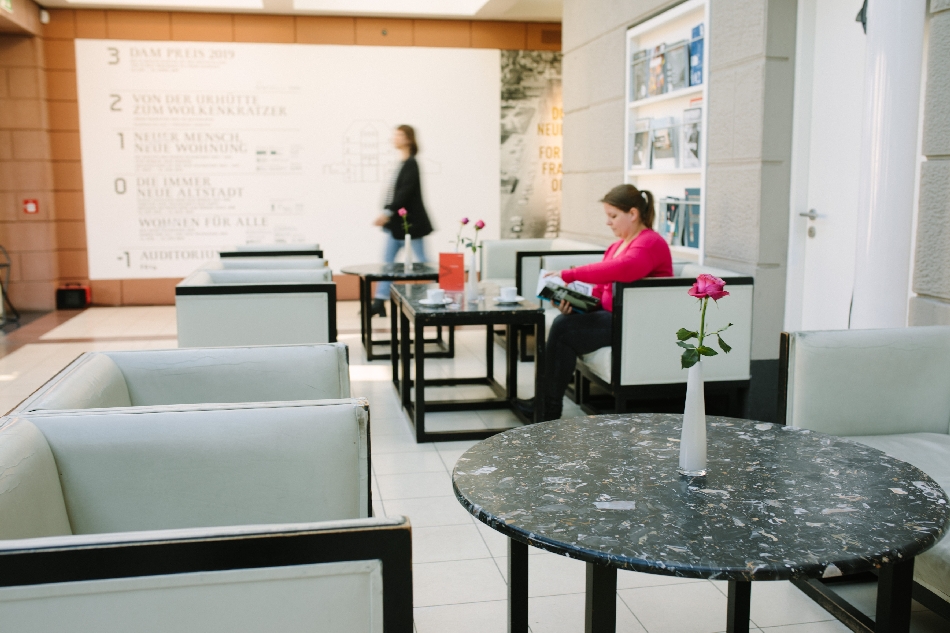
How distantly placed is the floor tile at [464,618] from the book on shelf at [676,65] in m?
3.75

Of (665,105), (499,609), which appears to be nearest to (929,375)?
(499,609)

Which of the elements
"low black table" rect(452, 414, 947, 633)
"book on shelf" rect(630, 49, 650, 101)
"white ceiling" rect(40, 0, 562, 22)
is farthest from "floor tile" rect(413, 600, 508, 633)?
"white ceiling" rect(40, 0, 562, 22)

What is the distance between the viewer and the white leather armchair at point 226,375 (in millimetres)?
2387

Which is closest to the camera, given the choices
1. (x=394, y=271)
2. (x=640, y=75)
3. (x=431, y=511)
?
(x=431, y=511)

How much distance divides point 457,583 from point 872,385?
5.09 ft

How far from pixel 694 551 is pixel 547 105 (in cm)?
855

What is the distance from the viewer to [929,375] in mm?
2883

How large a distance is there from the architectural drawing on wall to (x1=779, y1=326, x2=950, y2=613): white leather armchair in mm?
6903

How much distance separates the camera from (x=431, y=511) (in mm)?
3369

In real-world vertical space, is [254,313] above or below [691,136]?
below

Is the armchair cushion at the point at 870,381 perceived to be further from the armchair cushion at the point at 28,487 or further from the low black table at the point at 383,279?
the low black table at the point at 383,279

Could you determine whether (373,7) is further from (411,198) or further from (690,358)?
(690,358)

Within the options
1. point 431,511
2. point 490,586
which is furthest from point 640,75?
point 490,586

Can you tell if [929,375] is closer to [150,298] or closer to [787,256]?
[787,256]
